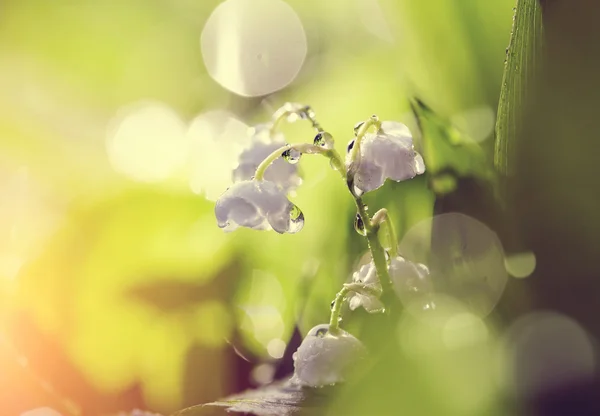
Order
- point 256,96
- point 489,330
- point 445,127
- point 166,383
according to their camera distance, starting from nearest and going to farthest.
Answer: point 489,330, point 445,127, point 166,383, point 256,96

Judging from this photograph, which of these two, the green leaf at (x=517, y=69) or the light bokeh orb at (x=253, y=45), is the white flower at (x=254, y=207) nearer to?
the green leaf at (x=517, y=69)

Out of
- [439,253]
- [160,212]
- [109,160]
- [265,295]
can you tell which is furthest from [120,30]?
[439,253]

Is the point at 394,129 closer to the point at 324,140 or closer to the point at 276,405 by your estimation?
the point at 324,140

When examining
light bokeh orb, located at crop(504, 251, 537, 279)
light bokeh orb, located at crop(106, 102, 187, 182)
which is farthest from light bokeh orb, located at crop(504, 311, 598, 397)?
light bokeh orb, located at crop(106, 102, 187, 182)

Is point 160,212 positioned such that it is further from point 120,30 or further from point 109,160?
point 120,30

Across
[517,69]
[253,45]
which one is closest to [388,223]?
[517,69]
